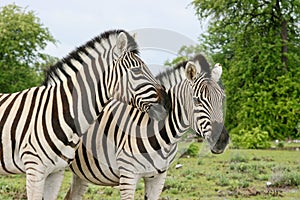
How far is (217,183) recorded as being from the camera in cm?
1004

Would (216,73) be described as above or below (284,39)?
above

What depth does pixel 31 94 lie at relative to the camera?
15.0 feet

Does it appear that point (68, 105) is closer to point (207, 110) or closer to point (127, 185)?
point (127, 185)

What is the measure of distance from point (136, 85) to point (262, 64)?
18.9 meters

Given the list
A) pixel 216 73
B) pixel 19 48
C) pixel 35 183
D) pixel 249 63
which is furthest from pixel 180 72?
pixel 19 48

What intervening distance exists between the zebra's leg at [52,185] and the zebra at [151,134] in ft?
1.70

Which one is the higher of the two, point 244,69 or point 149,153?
point 149,153

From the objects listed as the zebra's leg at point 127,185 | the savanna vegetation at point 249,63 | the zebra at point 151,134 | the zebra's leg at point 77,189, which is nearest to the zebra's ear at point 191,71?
the zebra at point 151,134

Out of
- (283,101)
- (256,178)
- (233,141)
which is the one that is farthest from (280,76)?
(256,178)

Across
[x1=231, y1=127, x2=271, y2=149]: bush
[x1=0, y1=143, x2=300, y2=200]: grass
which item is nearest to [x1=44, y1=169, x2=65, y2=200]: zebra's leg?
[x1=0, y1=143, x2=300, y2=200]: grass

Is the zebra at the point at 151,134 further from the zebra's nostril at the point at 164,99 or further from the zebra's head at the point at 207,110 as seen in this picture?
the zebra's nostril at the point at 164,99

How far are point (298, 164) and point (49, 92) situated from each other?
10377 millimetres

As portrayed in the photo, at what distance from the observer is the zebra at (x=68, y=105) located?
4188 millimetres

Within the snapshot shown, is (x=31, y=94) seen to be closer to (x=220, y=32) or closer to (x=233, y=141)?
(x=233, y=141)
